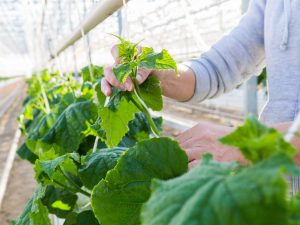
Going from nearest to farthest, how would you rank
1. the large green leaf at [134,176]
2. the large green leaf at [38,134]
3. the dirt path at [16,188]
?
the large green leaf at [134,176] → the large green leaf at [38,134] → the dirt path at [16,188]

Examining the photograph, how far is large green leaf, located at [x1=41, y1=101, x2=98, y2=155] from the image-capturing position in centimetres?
180

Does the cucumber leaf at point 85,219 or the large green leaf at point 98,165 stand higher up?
the large green leaf at point 98,165

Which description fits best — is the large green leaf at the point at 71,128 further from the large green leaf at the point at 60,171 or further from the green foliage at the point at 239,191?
the green foliage at the point at 239,191

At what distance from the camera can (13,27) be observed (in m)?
18.0

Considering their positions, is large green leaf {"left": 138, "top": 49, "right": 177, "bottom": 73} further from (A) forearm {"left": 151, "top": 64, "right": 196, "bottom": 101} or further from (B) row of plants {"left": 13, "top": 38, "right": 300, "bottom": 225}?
(A) forearm {"left": 151, "top": 64, "right": 196, "bottom": 101}

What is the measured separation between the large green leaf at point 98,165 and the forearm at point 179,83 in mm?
321

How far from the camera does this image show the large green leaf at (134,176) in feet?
2.74

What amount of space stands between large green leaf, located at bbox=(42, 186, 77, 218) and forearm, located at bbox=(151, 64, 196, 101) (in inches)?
20.1

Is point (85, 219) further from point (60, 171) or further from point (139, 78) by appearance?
point (139, 78)

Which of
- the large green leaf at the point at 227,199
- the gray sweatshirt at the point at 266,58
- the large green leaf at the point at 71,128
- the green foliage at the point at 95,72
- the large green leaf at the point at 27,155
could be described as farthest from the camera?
the large green leaf at the point at 27,155

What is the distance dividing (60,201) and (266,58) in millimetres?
857

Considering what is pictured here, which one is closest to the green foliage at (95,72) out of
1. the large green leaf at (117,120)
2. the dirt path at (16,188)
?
the large green leaf at (117,120)

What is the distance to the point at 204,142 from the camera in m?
0.91

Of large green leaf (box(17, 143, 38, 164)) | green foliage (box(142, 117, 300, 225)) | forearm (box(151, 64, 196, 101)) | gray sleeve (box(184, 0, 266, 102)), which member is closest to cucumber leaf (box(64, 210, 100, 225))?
forearm (box(151, 64, 196, 101))
